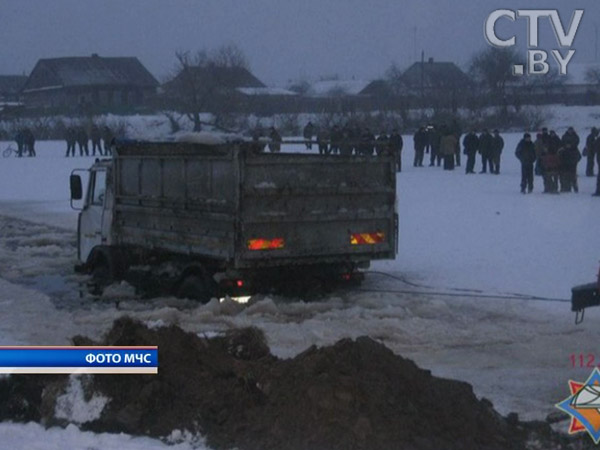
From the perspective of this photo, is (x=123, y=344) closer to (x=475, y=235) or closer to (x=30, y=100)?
(x=30, y=100)

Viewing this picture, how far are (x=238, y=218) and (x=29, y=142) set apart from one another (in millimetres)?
27092

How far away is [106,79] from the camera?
15.2 m

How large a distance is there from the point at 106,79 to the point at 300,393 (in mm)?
9528

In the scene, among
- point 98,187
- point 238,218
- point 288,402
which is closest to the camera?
point 288,402

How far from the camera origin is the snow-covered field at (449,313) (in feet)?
28.5

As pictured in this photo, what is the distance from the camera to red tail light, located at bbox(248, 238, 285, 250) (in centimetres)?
1195

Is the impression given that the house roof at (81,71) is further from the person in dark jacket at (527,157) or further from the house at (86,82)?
the person in dark jacket at (527,157)

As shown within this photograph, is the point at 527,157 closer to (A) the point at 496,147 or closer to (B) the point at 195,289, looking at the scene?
(A) the point at 496,147

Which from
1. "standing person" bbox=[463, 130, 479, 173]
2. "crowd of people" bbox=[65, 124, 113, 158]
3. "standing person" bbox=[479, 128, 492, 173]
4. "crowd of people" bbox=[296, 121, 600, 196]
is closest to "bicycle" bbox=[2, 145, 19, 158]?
"crowd of people" bbox=[65, 124, 113, 158]

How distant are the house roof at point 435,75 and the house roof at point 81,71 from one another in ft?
24.3

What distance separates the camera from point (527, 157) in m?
26.0

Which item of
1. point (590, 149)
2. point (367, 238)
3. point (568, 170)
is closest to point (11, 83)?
point (367, 238)

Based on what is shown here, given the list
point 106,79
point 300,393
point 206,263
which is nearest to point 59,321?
point 206,263

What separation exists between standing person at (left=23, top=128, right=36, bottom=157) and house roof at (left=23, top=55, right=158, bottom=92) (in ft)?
48.1
